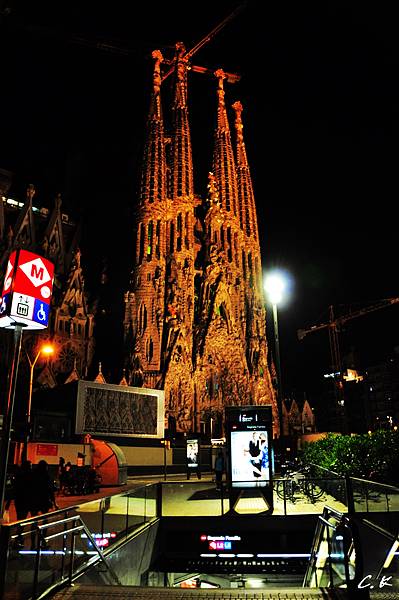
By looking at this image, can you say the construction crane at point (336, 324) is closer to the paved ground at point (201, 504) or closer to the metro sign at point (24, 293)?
the paved ground at point (201, 504)

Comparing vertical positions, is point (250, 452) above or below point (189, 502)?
above

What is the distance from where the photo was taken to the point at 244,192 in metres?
73.9


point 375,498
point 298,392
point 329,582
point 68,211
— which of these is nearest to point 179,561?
point 375,498

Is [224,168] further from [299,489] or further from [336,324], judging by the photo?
[299,489]

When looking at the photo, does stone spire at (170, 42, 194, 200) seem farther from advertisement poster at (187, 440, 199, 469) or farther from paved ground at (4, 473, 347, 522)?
paved ground at (4, 473, 347, 522)

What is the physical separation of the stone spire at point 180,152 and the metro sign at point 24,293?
180ft

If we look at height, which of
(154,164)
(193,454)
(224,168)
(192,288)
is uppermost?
(224,168)

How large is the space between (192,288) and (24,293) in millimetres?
50854

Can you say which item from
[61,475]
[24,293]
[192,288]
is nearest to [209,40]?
[192,288]

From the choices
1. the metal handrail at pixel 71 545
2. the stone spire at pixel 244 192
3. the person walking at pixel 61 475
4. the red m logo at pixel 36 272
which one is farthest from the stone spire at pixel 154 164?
the metal handrail at pixel 71 545

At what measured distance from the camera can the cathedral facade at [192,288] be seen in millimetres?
54406

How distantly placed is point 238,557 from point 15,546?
10252mm

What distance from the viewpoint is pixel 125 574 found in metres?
10.7

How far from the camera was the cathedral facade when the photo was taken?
54.4 metres
